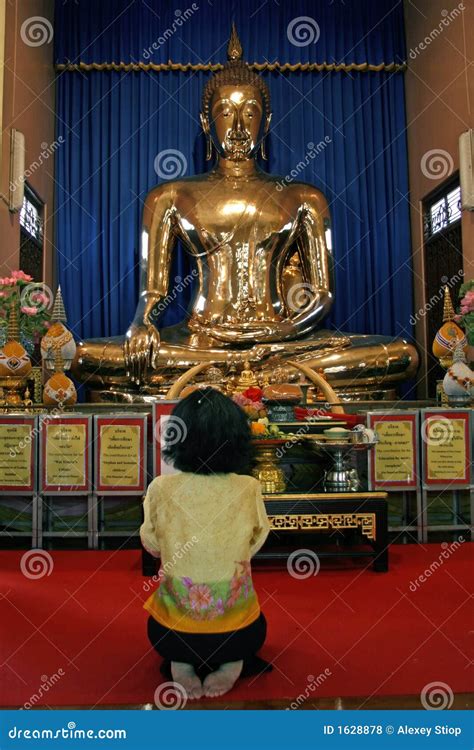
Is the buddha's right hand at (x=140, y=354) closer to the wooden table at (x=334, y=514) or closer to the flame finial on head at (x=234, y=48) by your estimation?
the wooden table at (x=334, y=514)

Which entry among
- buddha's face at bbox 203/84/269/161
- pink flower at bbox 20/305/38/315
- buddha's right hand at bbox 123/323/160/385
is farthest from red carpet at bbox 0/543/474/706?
buddha's face at bbox 203/84/269/161

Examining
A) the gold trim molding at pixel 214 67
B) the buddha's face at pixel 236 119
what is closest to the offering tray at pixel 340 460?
the buddha's face at pixel 236 119

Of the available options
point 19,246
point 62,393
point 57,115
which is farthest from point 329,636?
point 57,115

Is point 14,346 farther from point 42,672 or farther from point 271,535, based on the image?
point 42,672

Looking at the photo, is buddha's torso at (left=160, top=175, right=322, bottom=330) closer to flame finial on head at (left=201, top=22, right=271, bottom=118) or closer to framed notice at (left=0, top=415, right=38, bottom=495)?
flame finial on head at (left=201, top=22, right=271, bottom=118)

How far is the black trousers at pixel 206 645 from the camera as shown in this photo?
155cm

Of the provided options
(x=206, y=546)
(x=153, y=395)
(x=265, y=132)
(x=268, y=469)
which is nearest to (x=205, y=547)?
(x=206, y=546)

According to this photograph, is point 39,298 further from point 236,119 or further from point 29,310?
point 236,119

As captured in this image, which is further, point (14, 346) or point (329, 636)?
point (14, 346)

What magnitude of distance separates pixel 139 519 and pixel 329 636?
1442 millimetres

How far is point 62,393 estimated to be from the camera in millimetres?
3336

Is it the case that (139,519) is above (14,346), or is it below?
below

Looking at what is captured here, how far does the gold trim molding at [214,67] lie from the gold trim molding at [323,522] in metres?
3.91

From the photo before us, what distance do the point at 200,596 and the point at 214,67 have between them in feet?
15.4
